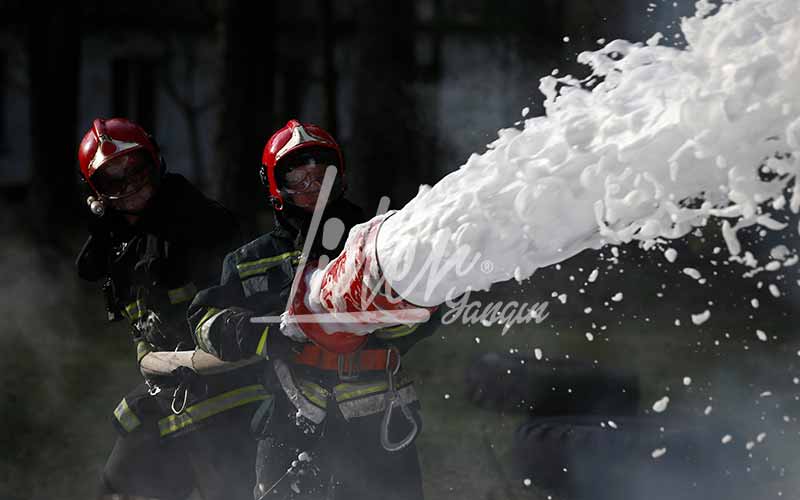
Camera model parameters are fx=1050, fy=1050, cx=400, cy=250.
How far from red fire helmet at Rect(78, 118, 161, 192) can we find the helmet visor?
26 millimetres

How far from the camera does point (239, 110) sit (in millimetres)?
10977

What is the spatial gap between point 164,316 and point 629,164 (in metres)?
2.33

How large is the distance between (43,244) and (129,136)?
970 cm

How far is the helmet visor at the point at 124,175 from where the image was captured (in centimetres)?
445

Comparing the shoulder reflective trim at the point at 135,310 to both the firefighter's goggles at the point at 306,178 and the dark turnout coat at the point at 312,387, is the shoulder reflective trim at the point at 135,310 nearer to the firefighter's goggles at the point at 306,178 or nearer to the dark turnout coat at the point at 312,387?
the dark turnout coat at the point at 312,387

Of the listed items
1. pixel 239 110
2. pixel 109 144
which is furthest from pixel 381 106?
Result: pixel 109 144

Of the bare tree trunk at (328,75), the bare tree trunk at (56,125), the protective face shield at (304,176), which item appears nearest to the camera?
the protective face shield at (304,176)

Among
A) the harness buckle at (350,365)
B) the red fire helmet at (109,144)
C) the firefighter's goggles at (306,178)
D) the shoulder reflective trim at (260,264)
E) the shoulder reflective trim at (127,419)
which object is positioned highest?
the firefighter's goggles at (306,178)

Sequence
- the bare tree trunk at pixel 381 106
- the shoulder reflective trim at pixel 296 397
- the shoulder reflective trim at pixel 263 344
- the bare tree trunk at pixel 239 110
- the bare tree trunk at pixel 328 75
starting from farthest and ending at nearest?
the bare tree trunk at pixel 328 75 → the bare tree trunk at pixel 239 110 → the bare tree trunk at pixel 381 106 → the shoulder reflective trim at pixel 296 397 → the shoulder reflective trim at pixel 263 344

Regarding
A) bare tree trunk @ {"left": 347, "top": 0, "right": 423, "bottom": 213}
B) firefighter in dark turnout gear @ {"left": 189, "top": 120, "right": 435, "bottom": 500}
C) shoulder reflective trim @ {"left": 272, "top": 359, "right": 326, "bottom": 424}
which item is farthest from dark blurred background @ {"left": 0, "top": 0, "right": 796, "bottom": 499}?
shoulder reflective trim @ {"left": 272, "top": 359, "right": 326, "bottom": 424}

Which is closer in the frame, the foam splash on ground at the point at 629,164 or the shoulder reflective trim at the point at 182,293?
the foam splash on ground at the point at 629,164

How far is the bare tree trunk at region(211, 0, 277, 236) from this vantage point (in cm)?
1100

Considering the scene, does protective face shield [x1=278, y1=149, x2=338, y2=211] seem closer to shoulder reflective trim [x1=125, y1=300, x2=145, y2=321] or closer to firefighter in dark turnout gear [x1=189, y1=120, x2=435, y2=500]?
firefighter in dark turnout gear [x1=189, y1=120, x2=435, y2=500]

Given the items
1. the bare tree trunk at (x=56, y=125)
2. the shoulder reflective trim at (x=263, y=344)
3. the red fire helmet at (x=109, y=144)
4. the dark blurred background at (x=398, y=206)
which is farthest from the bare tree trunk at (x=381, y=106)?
the shoulder reflective trim at (x=263, y=344)
